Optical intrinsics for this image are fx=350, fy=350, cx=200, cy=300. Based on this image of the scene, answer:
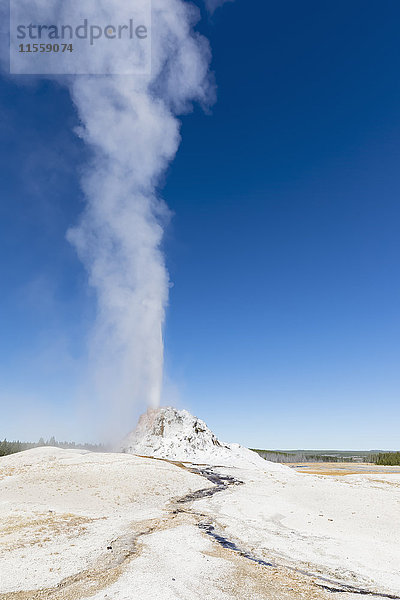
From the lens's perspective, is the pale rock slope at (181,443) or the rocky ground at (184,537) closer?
the rocky ground at (184,537)

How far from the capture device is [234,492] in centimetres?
3984

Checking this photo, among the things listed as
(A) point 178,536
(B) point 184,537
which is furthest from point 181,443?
(B) point 184,537

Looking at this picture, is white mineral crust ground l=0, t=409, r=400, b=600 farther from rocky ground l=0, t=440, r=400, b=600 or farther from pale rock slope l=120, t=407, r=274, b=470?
pale rock slope l=120, t=407, r=274, b=470

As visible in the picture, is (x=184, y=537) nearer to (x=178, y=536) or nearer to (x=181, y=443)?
(x=178, y=536)

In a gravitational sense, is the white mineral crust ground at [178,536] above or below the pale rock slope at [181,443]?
below

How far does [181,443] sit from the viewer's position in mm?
72938

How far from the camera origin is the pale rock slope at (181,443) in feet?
226

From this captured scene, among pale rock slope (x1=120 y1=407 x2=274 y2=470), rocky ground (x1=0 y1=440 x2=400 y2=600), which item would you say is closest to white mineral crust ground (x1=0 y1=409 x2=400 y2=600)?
rocky ground (x1=0 y1=440 x2=400 y2=600)

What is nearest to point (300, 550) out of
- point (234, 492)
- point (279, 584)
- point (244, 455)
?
point (279, 584)

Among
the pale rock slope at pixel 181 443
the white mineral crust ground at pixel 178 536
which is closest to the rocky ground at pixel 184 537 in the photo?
the white mineral crust ground at pixel 178 536

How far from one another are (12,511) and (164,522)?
40.0 ft

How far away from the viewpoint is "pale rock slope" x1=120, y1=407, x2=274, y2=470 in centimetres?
6881

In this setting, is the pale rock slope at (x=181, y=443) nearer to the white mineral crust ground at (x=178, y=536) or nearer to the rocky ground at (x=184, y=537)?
the white mineral crust ground at (x=178, y=536)

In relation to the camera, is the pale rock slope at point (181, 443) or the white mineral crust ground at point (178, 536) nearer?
the white mineral crust ground at point (178, 536)
